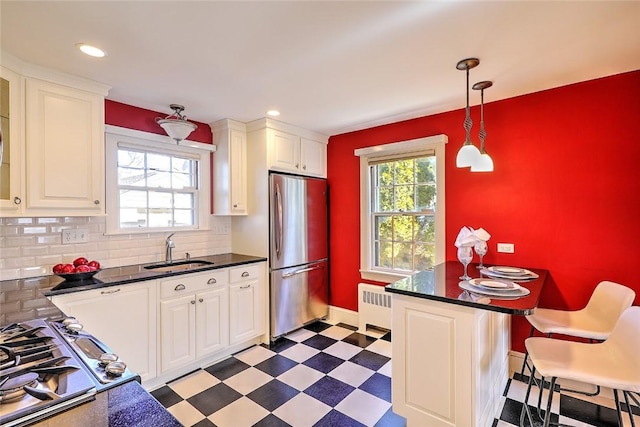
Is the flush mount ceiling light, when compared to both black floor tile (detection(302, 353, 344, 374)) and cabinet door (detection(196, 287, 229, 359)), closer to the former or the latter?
cabinet door (detection(196, 287, 229, 359))

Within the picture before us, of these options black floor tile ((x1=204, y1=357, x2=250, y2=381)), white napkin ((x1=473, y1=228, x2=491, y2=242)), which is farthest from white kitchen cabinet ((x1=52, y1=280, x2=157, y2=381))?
white napkin ((x1=473, y1=228, x2=491, y2=242))

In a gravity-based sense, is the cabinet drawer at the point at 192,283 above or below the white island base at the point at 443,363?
above

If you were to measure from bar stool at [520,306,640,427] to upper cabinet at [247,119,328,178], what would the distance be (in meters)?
2.59

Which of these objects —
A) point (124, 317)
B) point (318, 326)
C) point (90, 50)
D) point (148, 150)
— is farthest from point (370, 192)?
point (90, 50)

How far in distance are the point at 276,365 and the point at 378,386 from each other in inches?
35.5

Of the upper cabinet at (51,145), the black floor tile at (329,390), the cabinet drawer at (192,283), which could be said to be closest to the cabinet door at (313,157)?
the cabinet drawer at (192,283)

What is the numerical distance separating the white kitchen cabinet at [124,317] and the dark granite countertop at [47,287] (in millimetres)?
45

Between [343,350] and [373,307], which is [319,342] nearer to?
[343,350]

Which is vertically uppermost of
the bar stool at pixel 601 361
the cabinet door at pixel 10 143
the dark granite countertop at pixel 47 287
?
the cabinet door at pixel 10 143

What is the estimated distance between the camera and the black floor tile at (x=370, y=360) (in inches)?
108

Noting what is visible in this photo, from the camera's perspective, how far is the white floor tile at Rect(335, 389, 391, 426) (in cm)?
206

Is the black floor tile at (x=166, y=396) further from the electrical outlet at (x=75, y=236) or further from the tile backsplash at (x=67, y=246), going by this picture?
the electrical outlet at (x=75, y=236)

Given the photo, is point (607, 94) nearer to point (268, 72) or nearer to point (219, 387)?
point (268, 72)

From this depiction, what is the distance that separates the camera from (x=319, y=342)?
3.25 m
